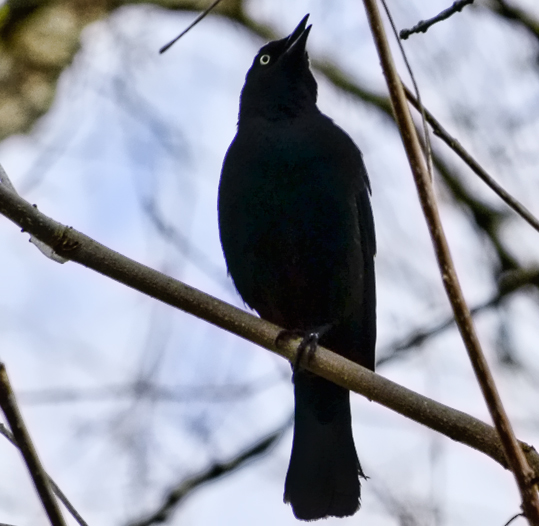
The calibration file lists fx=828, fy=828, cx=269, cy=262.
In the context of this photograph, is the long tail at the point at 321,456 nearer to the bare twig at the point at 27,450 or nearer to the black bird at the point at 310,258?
the black bird at the point at 310,258

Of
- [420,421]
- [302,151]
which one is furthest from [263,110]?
[420,421]

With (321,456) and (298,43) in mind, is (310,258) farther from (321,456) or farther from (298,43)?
(298,43)

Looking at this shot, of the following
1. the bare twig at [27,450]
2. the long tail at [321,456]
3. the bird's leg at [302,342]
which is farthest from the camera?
the long tail at [321,456]

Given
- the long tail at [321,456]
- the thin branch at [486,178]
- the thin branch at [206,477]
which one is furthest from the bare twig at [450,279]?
the thin branch at [206,477]

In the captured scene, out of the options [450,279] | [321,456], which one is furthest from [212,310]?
[321,456]

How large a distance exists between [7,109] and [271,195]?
330 cm

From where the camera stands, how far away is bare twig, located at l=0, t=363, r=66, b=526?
1.20m

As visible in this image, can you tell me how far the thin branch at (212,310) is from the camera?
214 centimetres

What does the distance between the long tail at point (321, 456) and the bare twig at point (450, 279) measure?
6.40 ft

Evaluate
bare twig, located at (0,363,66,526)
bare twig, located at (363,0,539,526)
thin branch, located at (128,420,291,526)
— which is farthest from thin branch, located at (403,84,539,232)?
A: thin branch, located at (128,420,291,526)

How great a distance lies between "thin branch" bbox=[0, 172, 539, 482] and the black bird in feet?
3.03

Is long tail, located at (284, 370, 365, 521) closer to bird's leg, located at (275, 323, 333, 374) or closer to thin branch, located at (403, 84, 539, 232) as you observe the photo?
bird's leg, located at (275, 323, 333, 374)

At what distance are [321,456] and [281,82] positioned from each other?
5.91 feet

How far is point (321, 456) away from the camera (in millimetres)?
3492
